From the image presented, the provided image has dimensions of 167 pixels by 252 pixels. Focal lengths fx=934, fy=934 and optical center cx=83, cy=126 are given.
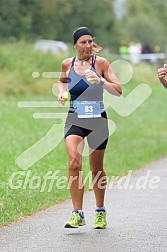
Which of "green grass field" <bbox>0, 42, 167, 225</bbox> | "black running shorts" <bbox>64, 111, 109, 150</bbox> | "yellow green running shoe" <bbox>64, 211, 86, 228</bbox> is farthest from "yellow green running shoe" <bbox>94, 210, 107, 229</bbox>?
"green grass field" <bbox>0, 42, 167, 225</bbox>

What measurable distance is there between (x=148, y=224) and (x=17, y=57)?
2645 cm

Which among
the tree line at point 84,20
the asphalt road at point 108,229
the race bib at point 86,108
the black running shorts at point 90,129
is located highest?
the tree line at point 84,20

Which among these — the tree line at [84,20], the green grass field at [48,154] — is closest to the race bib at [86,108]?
the green grass field at [48,154]

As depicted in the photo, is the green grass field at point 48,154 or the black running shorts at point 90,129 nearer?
the black running shorts at point 90,129

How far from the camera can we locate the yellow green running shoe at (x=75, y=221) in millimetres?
9820

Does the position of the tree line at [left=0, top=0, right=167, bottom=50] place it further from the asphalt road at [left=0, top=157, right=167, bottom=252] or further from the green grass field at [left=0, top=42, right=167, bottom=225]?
the asphalt road at [left=0, top=157, right=167, bottom=252]

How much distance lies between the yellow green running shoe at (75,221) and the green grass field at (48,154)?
88cm

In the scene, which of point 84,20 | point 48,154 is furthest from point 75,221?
point 84,20

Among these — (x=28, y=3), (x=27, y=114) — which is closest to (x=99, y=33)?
(x=28, y=3)

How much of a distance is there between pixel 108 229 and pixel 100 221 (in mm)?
124

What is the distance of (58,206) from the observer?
39.1 feet

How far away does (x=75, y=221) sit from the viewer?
9812mm

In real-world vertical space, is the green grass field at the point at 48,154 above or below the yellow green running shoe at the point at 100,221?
above

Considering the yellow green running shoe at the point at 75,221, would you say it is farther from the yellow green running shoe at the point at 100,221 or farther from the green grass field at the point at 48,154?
the green grass field at the point at 48,154
